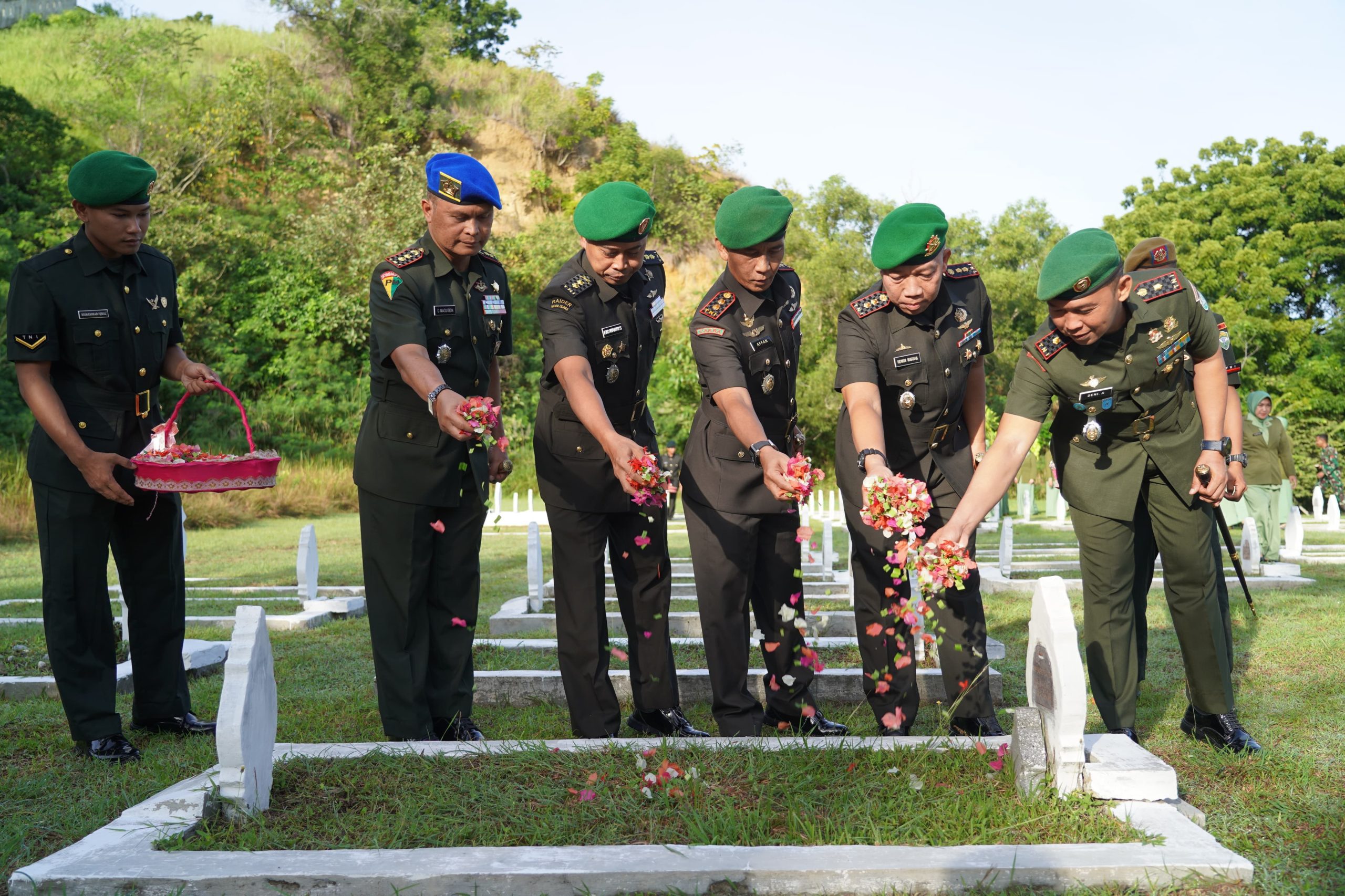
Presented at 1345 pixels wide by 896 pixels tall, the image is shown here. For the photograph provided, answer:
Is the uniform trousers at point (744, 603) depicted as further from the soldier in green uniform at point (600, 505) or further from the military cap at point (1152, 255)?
the military cap at point (1152, 255)

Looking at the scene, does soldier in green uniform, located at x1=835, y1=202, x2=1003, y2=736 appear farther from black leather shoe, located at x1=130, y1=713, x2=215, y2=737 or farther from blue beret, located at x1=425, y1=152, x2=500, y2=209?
black leather shoe, located at x1=130, y1=713, x2=215, y2=737

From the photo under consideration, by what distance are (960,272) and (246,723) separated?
3211mm

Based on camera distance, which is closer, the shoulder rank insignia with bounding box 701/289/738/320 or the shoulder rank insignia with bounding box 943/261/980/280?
the shoulder rank insignia with bounding box 701/289/738/320

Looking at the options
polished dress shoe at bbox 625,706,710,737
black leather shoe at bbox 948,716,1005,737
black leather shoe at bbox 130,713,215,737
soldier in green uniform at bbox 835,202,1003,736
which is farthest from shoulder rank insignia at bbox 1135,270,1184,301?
black leather shoe at bbox 130,713,215,737

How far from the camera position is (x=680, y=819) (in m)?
3.07

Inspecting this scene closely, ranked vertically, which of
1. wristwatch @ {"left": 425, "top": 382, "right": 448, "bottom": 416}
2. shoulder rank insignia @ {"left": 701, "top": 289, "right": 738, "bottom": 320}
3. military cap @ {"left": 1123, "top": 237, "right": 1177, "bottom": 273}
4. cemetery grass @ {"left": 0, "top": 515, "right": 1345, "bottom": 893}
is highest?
military cap @ {"left": 1123, "top": 237, "right": 1177, "bottom": 273}

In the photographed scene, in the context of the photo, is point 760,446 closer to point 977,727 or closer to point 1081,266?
point 1081,266

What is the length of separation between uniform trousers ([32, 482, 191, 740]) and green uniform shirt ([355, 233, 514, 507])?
95cm

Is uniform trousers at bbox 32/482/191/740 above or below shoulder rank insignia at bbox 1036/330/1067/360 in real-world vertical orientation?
below

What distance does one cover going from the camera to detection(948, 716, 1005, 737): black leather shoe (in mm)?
4090

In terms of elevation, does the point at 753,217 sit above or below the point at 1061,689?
above

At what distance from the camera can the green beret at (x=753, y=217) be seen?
4066mm

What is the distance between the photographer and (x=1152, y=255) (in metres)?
4.91

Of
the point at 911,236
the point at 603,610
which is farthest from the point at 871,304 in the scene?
the point at 603,610
